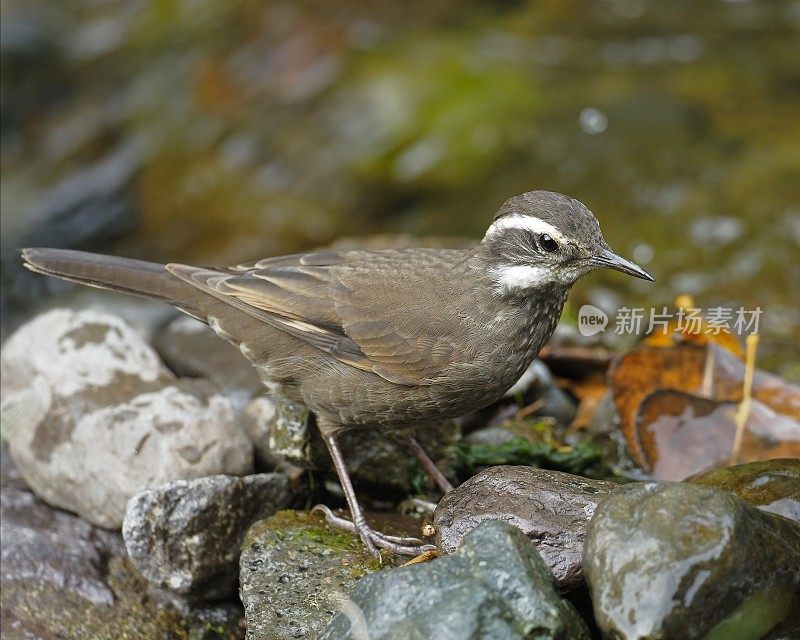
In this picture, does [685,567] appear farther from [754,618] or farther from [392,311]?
[392,311]

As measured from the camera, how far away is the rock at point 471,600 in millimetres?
3555

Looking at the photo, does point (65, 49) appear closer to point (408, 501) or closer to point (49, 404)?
point (49, 404)

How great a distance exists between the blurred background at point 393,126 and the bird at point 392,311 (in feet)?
13.6

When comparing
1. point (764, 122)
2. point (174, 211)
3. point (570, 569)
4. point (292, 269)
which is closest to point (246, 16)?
point (174, 211)

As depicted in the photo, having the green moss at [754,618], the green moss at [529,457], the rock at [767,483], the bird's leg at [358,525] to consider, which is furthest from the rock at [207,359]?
the green moss at [754,618]

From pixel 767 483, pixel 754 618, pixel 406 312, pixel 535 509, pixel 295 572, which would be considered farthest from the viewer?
pixel 406 312

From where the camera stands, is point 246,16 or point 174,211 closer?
point 174,211

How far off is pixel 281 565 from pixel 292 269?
1.80 m

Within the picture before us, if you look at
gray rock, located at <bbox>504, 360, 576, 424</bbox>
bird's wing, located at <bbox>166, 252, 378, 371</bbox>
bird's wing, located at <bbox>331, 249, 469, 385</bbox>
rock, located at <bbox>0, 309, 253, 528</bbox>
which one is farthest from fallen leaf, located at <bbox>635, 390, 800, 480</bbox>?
rock, located at <bbox>0, 309, 253, 528</bbox>

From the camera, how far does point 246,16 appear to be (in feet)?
43.1

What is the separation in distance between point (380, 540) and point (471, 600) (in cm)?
151

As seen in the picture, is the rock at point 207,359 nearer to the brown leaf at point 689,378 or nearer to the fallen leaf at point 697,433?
the brown leaf at point 689,378

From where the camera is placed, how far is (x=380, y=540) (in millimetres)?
5055

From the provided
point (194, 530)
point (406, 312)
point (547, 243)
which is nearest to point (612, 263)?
point (547, 243)
